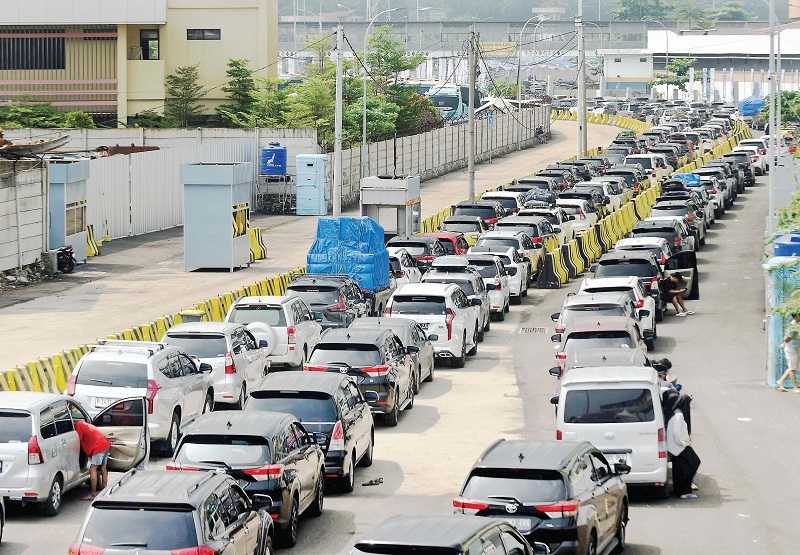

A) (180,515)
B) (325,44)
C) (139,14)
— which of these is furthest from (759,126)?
(180,515)

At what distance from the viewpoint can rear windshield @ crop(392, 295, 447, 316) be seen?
32062 millimetres

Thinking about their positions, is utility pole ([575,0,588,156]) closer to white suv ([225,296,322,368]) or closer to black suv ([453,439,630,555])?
white suv ([225,296,322,368])

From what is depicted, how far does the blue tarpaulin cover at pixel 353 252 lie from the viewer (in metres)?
38.5

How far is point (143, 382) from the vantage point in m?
22.6

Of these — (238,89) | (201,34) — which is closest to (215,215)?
(238,89)

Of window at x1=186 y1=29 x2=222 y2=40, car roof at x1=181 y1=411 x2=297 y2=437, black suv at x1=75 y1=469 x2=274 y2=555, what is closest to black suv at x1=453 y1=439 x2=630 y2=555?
black suv at x1=75 y1=469 x2=274 y2=555

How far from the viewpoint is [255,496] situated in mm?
17406

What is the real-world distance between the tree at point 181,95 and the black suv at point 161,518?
217 ft

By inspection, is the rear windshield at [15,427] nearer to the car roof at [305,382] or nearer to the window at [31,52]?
the car roof at [305,382]

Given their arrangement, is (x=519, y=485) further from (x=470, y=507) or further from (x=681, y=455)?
(x=681, y=455)

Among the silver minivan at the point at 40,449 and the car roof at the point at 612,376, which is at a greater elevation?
the car roof at the point at 612,376

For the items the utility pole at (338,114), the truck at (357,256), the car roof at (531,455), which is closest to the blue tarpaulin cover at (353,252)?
the truck at (357,256)

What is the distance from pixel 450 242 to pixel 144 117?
37536 mm

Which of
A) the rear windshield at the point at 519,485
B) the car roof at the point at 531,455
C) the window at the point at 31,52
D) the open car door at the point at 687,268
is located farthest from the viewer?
the window at the point at 31,52
